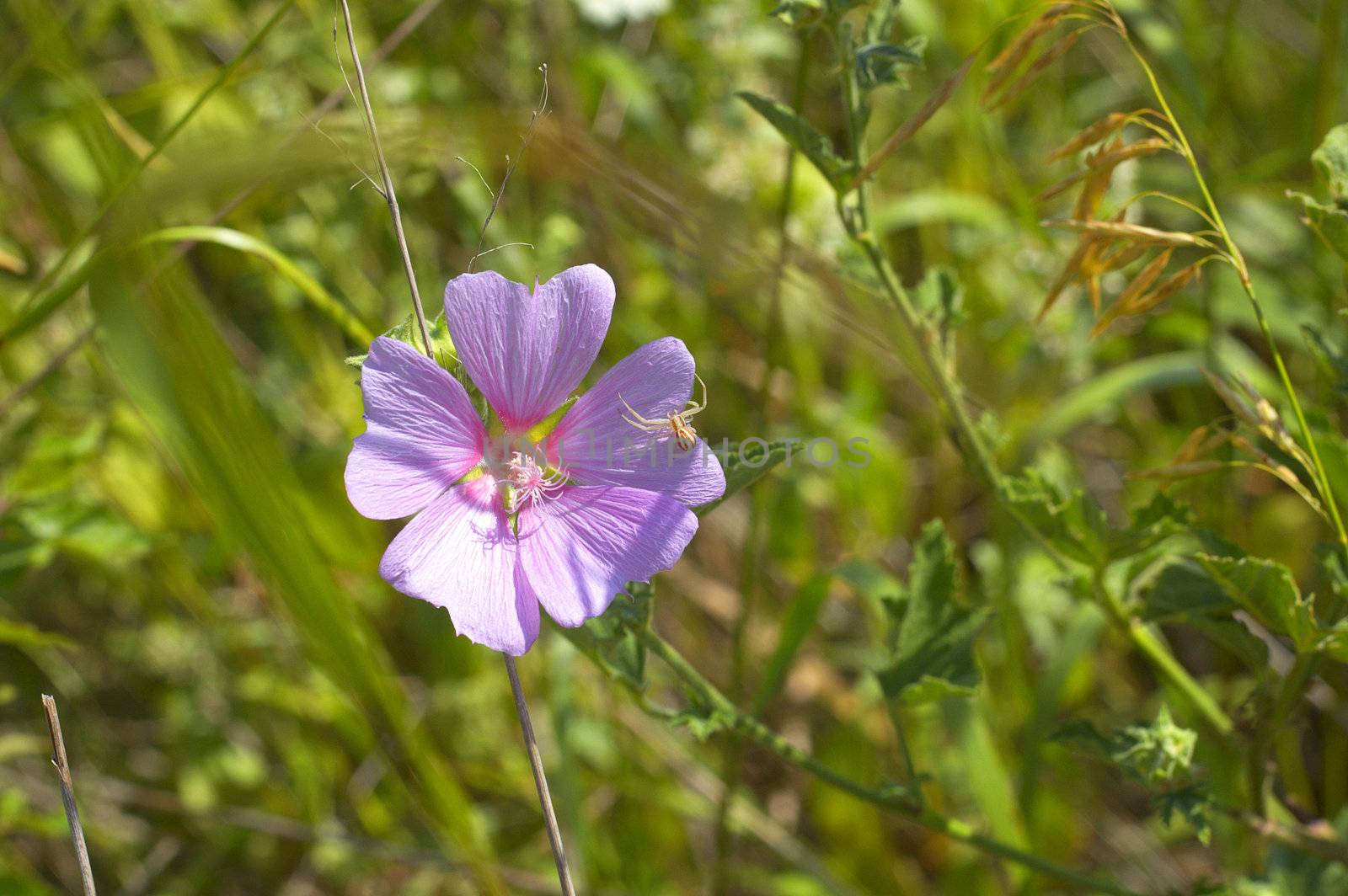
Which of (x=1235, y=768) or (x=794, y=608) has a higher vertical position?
(x=794, y=608)

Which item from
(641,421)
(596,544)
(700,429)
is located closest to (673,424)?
(641,421)

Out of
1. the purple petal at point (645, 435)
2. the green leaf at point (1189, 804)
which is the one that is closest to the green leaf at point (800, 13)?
the purple petal at point (645, 435)

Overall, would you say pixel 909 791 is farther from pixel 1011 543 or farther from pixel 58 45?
pixel 58 45

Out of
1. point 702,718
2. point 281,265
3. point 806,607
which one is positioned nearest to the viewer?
point 702,718

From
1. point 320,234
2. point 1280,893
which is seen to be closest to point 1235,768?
point 1280,893

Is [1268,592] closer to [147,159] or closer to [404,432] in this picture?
[404,432]

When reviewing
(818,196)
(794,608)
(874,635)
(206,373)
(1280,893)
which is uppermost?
(206,373)

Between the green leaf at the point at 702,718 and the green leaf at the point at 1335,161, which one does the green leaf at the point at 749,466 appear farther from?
the green leaf at the point at 1335,161
